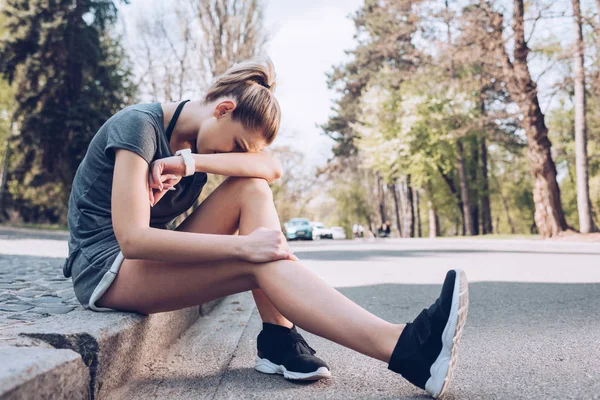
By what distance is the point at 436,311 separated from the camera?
2.00 metres

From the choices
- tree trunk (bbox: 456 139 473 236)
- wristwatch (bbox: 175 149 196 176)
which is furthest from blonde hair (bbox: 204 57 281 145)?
tree trunk (bbox: 456 139 473 236)

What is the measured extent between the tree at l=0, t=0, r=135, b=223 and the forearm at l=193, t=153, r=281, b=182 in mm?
21482

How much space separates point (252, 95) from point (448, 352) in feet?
4.22

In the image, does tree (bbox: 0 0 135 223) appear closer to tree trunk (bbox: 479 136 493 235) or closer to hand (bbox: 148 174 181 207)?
tree trunk (bbox: 479 136 493 235)

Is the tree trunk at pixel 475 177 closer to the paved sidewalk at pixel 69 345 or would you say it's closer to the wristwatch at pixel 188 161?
the paved sidewalk at pixel 69 345

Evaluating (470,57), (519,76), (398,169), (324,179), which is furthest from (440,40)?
(324,179)

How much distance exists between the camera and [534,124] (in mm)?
16344

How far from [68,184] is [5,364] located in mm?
24138

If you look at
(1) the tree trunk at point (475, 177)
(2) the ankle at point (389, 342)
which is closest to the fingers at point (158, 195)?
(2) the ankle at point (389, 342)

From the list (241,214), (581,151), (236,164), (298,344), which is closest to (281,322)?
(298,344)

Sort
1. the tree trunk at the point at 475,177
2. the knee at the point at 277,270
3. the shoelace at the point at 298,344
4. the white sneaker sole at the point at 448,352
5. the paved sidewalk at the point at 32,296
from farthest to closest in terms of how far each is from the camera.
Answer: the tree trunk at the point at 475,177 → the paved sidewalk at the point at 32,296 → the shoelace at the point at 298,344 → the knee at the point at 277,270 → the white sneaker sole at the point at 448,352

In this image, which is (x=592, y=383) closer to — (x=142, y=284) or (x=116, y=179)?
(x=142, y=284)

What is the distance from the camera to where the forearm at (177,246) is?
215 centimetres

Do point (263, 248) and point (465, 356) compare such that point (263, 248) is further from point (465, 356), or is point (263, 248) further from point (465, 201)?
point (465, 201)
